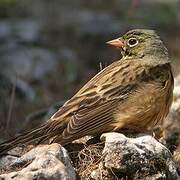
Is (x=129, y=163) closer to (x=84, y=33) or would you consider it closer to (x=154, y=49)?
(x=154, y=49)

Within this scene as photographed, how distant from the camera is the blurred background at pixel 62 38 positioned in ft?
39.4

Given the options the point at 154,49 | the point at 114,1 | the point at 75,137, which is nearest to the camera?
the point at 75,137

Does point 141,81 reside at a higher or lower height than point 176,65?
higher

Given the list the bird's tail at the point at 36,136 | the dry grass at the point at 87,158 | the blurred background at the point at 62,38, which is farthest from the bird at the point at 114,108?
the blurred background at the point at 62,38

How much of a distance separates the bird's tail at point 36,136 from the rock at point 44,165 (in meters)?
0.45

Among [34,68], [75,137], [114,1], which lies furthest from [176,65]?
[75,137]

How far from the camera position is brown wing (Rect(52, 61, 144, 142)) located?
22.6ft

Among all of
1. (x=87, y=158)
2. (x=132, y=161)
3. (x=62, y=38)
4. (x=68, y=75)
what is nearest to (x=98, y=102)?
(x=87, y=158)

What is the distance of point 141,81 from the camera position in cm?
722

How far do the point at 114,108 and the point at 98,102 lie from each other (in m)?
0.18

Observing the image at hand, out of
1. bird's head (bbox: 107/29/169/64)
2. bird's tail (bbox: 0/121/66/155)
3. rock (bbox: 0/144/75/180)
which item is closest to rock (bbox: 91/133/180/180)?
rock (bbox: 0/144/75/180)

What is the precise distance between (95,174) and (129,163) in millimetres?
330

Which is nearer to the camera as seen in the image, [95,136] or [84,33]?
[95,136]

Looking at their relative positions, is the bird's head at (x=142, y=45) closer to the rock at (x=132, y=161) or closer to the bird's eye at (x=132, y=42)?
the bird's eye at (x=132, y=42)
